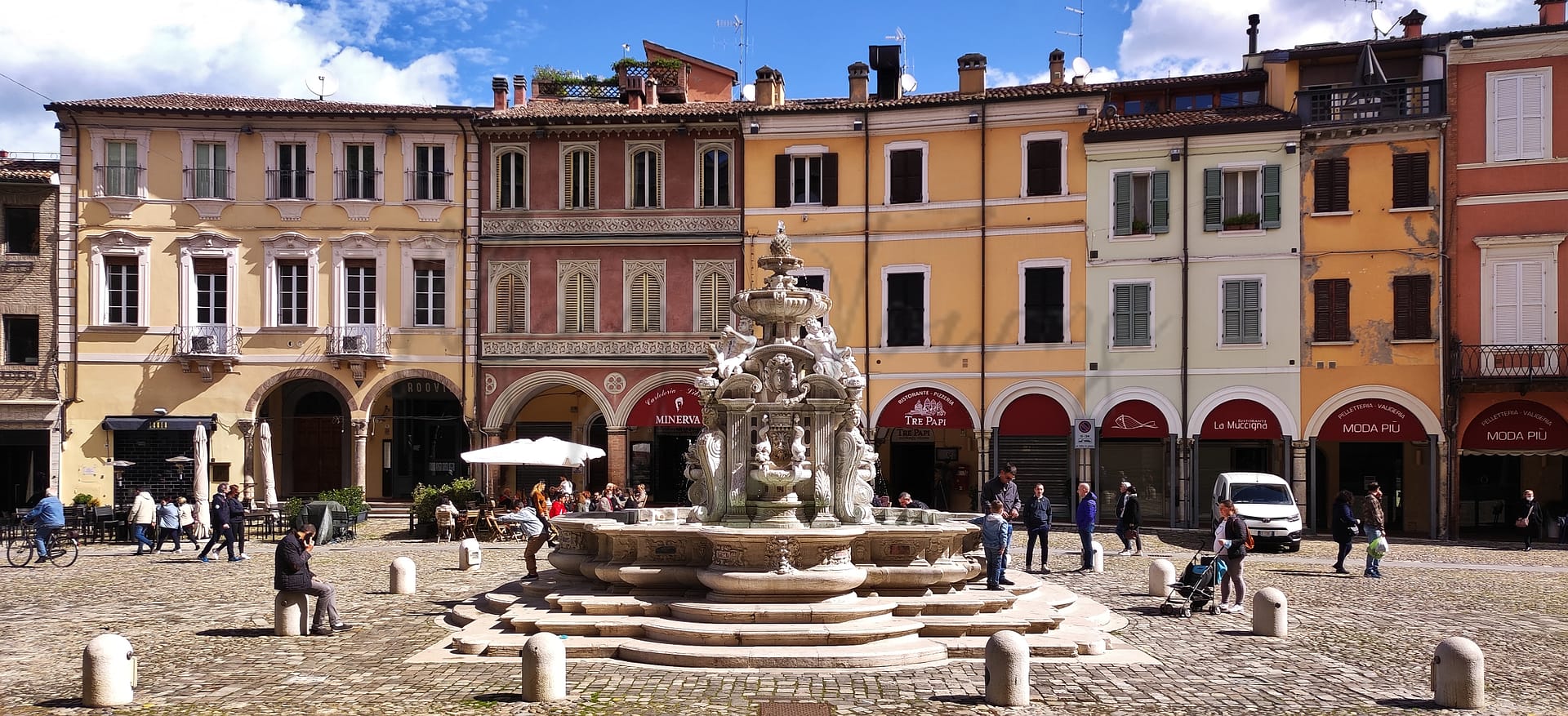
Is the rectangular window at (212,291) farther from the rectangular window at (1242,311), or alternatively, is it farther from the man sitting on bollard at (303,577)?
the rectangular window at (1242,311)

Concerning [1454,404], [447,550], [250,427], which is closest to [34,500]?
[250,427]

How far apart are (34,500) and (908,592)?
30.5 meters

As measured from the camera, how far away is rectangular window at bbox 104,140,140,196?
3612 cm

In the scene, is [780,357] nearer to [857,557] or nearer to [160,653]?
[857,557]

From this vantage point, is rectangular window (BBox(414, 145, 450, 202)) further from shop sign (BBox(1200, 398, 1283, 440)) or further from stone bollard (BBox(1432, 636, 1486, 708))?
stone bollard (BBox(1432, 636, 1486, 708))

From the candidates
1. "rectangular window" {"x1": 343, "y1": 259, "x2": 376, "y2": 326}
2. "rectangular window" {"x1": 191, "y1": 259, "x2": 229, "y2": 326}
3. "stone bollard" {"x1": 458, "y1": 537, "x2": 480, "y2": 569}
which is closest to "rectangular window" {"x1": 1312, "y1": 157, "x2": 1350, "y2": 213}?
"stone bollard" {"x1": 458, "y1": 537, "x2": 480, "y2": 569}

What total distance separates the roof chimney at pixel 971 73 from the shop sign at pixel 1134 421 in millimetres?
9817

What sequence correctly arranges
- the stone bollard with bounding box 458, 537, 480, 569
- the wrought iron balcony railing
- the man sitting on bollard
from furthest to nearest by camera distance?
the wrought iron balcony railing → the stone bollard with bounding box 458, 537, 480, 569 → the man sitting on bollard

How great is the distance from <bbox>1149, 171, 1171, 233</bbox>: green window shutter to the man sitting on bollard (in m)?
24.1

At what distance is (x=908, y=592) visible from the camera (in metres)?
15.6

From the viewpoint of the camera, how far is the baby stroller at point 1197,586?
56.8 ft

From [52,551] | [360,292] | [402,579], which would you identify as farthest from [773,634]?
[360,292]

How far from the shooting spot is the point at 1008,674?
38.8 ft

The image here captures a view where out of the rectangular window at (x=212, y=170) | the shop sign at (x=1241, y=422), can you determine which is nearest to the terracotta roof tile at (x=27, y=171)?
the rectangular window at (x=212, y=170)
